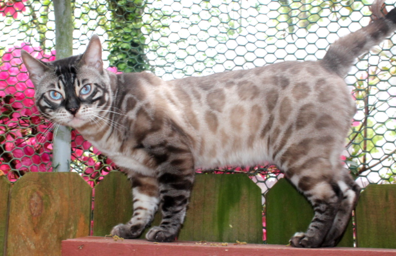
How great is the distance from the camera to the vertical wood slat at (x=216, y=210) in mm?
1931

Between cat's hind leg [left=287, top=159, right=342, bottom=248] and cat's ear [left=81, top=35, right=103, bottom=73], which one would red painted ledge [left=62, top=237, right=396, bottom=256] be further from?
cat's ear [left=81, top=35, right=103, bottom=73]

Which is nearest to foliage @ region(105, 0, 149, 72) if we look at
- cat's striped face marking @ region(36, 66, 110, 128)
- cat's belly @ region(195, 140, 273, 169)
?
cat's striped face marking @ region(36, 66, 110, 128)

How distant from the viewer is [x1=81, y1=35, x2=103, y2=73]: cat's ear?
206cm

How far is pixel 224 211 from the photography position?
1.96m

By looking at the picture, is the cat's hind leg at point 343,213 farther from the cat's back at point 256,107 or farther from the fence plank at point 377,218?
the cat's back at point 256,107

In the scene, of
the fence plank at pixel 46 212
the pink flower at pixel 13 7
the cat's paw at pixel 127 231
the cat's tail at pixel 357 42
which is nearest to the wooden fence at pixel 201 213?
the fence plank at pixel 46 212

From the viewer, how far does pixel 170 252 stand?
61.0 inches

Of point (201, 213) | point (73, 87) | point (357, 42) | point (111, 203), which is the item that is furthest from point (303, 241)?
point (73, 87)

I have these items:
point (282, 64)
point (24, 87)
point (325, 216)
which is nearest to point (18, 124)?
point (24, 87)

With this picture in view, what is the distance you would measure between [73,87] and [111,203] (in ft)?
2.19

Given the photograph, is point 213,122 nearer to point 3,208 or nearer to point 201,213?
point 201,213

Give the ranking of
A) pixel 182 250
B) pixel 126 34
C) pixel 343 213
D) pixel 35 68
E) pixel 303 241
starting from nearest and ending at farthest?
1. pixel 182 250
2. pixel 303 241
3. pixel 343 213
4. pixel 35 68
5. pixel 126 34

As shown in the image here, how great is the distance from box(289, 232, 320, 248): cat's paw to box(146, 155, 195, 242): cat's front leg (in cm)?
56

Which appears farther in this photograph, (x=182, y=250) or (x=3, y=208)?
(x=3, y=208)
